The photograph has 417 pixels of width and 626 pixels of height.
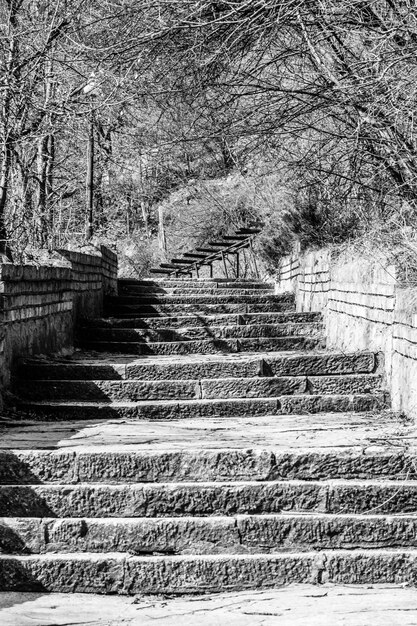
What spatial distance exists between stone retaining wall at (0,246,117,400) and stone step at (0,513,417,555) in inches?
94.2

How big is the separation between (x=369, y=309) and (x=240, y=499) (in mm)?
3383

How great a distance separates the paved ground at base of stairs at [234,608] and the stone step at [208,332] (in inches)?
233

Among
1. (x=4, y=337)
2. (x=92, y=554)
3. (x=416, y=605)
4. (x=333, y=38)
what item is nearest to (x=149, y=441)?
(x=92, y=554)

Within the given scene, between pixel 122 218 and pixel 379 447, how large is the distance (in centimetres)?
3009

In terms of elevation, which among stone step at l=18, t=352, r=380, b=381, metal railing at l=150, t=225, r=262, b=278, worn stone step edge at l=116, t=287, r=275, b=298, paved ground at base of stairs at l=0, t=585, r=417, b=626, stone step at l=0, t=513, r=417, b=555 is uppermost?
metal railing at l=150, t=225, r=262, b=278

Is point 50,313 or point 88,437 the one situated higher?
point 50,313

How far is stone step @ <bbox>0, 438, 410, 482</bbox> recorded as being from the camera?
555cm

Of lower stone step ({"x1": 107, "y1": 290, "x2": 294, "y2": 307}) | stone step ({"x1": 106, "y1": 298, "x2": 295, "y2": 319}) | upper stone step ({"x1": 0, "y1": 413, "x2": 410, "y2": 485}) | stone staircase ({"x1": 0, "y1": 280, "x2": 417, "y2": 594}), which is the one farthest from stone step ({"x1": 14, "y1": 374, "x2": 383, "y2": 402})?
lower stone step ({"x1": 107, "y1": 290, "x2": 294, "y2": 307})

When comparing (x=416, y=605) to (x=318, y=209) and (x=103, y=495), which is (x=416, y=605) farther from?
(x=318, y=209)

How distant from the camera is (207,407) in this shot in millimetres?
7406

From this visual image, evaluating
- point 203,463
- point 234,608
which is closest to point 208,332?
point 203,463

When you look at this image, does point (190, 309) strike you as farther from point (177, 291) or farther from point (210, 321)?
point (177, 291)

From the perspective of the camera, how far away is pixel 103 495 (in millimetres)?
5281

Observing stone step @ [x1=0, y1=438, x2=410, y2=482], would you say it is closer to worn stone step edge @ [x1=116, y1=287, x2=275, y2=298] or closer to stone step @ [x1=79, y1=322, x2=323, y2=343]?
stone step @ [x1=79, y1=322, x2=323, y2=343]
